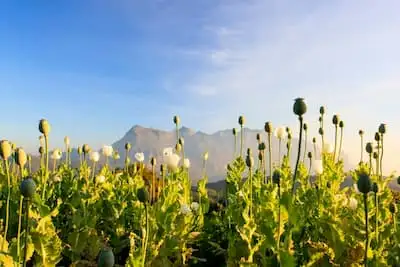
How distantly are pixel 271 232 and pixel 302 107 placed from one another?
2.49 feet

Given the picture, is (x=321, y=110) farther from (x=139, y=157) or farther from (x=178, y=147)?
(x=139, y=157)

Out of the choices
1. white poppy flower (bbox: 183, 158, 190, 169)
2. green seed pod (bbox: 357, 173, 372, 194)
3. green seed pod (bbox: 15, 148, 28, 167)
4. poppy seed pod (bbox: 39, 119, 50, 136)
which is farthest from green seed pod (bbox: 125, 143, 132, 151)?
green seed pod (bbox: 357, 173, 372, 194)

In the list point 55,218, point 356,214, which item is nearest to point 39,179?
point 55,218

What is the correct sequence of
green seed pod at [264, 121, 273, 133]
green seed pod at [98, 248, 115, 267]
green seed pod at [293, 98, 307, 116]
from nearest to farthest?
green seed pod at [98, 248, 115, 267], green seed pod at [293, 98, 307, 116], green seed pod at [264, 121, 273, 133]

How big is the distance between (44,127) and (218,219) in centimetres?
191

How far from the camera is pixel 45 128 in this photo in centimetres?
286

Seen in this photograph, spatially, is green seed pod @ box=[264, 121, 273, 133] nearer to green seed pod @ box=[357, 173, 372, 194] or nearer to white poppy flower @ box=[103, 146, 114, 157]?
green seed pod @ box=[357, 173, 372, 194]

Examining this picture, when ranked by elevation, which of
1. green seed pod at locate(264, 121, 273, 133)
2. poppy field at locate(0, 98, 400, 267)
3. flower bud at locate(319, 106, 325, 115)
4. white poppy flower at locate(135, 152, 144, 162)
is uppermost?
flower bud at locate(319, 106, 325, 115)

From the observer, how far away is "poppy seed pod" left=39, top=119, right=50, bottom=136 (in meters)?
2.85

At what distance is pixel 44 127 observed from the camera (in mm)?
2852

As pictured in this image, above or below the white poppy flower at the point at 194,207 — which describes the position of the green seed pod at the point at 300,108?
above

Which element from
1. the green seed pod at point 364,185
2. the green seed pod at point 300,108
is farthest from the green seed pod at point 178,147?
the green seed pod at point 364,185

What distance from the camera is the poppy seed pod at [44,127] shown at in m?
2.85

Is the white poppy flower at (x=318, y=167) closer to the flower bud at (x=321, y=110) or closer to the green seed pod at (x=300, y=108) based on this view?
the flower bud at (x=321, y=110)
